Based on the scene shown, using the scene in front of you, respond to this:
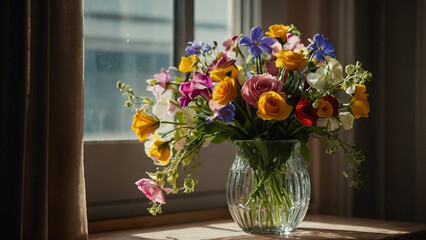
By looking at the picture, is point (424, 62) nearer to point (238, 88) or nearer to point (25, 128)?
point (238, 88)

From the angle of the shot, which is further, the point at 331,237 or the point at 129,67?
the point at 129,67

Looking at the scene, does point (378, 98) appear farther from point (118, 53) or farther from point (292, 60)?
point (118, 53)

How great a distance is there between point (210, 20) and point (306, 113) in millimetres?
614

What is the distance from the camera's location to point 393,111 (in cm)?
171

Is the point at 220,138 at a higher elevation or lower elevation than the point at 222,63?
lower

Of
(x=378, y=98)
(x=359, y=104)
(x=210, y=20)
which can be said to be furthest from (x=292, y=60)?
(x=378, y=98)

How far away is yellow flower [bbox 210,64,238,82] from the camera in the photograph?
1.19 m

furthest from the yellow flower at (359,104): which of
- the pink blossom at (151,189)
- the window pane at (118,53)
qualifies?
the window pane at (118,53)

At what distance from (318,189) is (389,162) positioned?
223mm

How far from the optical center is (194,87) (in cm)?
120

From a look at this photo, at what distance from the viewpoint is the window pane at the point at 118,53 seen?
1405 millimetres

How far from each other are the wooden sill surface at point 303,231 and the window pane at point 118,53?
26 cm

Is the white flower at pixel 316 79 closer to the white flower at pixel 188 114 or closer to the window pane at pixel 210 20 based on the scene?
the white flower at pixel 188 114

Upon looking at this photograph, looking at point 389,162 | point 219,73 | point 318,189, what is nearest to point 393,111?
point 389,162
